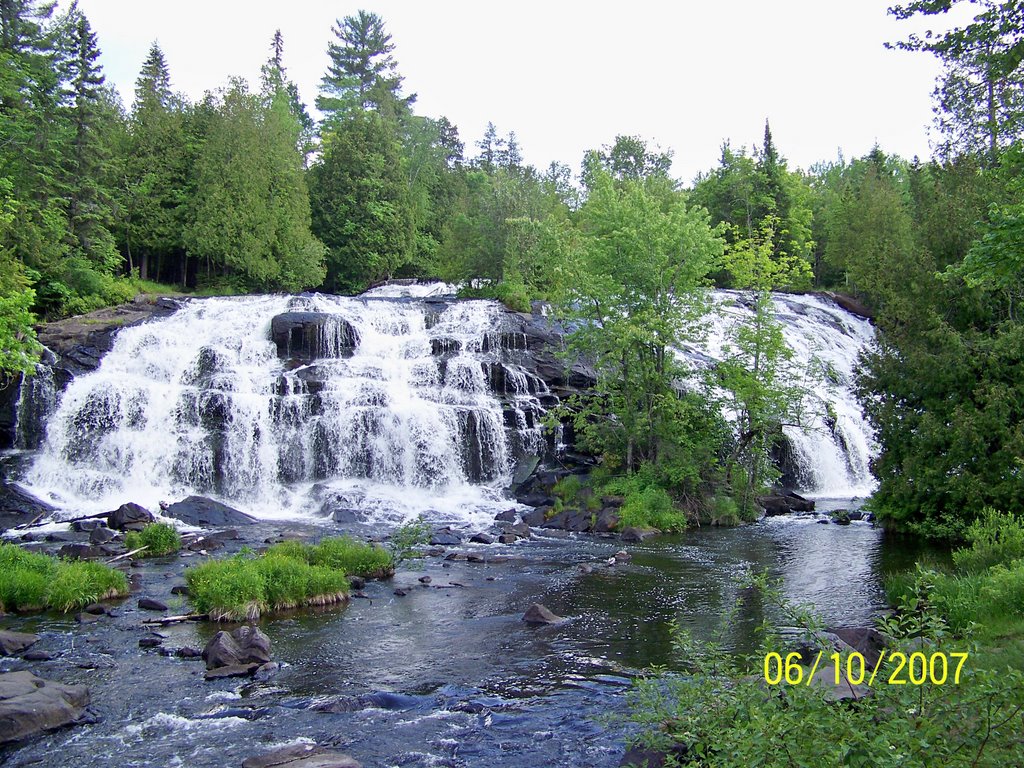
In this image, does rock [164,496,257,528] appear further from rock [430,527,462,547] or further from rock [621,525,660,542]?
rock [621,525,660,542]

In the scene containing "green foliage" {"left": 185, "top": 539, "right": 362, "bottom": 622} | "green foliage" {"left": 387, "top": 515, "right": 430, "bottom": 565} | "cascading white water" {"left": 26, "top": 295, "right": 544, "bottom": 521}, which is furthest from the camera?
"cascading white water" {"left": 26, "top": 295, "right": 544, "bottom": 521}

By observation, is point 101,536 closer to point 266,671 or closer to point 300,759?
point 266,671

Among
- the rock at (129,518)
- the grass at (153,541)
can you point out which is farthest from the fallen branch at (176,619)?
the rock at (129,518)

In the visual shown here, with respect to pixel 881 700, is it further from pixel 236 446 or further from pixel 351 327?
pixel 351 327

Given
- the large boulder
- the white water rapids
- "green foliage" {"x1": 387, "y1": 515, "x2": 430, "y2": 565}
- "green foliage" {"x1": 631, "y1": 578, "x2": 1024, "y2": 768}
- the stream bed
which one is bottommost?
the stream bed

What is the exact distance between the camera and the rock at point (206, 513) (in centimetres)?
2289

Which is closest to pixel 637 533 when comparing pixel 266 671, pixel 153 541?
pixel 153 541

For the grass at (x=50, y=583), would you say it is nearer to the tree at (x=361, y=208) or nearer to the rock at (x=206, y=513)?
the rock at (x=206, y=513)

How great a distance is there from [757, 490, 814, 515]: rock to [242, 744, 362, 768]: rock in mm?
21253

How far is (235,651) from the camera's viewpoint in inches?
450

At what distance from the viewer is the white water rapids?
26.1 m

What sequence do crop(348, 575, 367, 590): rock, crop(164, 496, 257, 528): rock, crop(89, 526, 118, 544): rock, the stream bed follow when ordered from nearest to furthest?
the stream bed < crop(348, 575, 367, 590): rock < crop(89, 526, 118, 544): rock < crop(164, 496, 257, 528): rock

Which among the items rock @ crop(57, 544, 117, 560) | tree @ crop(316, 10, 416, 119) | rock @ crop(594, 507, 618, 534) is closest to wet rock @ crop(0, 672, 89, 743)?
rock @ crop(57, 544, 117, 560)

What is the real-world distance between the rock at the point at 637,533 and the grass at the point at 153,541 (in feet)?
39.6
